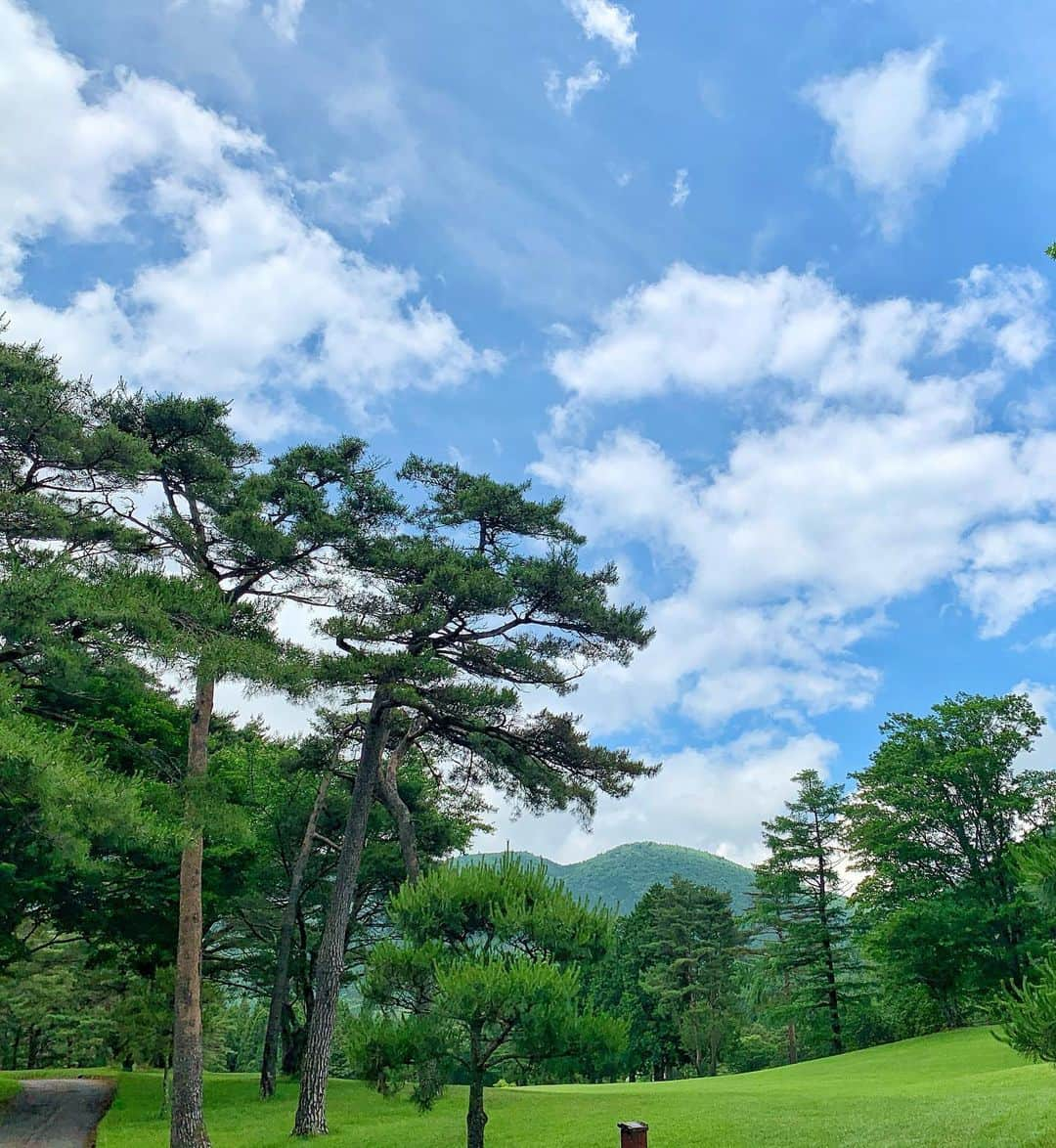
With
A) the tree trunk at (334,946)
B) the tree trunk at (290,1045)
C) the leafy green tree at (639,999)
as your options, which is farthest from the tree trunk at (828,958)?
the tree trunk at (334,946)

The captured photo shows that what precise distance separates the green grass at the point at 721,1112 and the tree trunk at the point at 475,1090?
2.87 metres

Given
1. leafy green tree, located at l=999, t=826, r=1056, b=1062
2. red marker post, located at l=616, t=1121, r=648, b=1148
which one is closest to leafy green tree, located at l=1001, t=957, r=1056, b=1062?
leafy green tree, located at l=999, t=826, r=1056, b=1062

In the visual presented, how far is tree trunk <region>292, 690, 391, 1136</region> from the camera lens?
17.2 m

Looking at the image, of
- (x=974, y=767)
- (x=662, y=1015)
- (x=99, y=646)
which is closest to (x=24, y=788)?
(x=99, y=646)

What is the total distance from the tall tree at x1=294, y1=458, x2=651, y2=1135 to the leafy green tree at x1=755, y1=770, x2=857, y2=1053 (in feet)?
77.2

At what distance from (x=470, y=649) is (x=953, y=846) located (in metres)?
24.9

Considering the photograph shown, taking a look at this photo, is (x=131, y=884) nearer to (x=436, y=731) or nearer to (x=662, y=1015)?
(x=436, y=731)

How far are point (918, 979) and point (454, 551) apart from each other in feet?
89.1

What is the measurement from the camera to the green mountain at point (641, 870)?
5591 inches

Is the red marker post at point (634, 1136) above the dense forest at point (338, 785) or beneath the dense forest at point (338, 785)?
beneath

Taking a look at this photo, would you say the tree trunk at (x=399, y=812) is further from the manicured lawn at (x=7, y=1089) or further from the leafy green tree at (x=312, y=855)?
the manicured lawn at (x=7, y=1089)

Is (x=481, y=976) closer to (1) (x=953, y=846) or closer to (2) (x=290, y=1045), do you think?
(2) (x=290, y=1045)

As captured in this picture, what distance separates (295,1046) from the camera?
2992 centimetres

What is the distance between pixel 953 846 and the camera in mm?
32656
